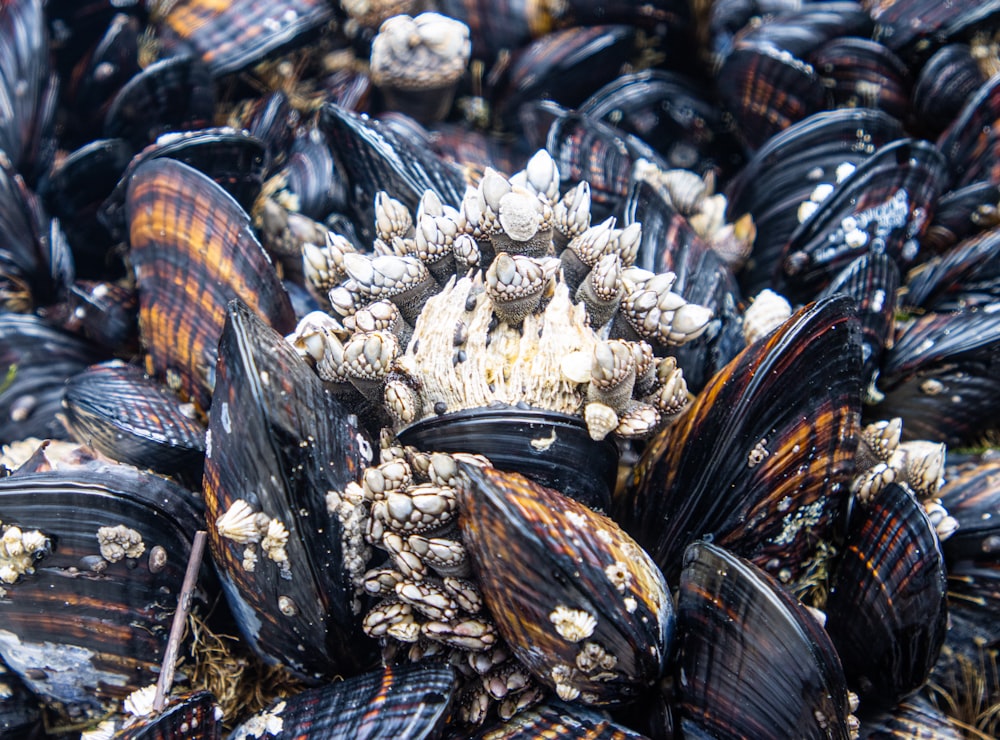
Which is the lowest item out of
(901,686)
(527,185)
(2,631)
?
(901,686)

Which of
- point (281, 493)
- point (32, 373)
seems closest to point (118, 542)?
point (281, 493)

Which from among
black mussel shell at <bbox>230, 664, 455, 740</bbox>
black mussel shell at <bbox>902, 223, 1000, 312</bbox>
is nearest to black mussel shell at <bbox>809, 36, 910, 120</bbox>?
black mussel shell at <bbox>902, 223, 1000, 312</bbox>

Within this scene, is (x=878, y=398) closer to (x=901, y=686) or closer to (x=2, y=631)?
(x=901, y=686)

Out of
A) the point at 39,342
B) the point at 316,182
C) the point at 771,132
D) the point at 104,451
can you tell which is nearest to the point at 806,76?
the point at 771,132

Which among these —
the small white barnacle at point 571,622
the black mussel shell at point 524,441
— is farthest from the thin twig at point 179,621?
the small white barnacle at point 571,622

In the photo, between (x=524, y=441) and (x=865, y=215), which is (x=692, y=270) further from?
(x=524, y=441)

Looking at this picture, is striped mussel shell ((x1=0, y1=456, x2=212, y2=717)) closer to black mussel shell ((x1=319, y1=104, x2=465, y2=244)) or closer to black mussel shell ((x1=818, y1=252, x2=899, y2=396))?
black mussel shell ((x1=319, y1=104, x2=465, y2=244))
